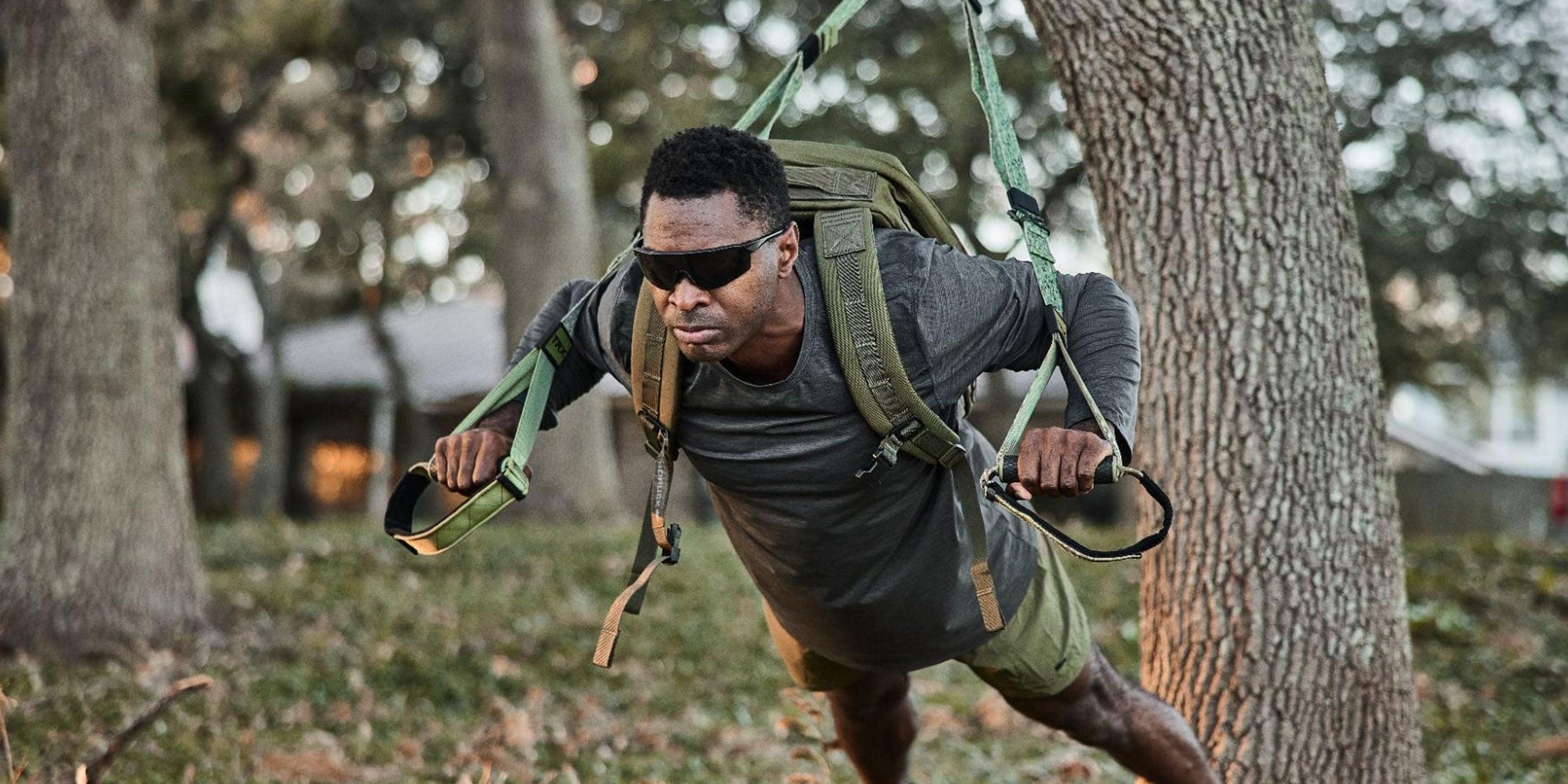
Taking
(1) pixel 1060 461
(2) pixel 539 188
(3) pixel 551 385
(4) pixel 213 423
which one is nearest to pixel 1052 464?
(1) pixel 1060 461

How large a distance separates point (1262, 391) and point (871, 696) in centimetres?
143

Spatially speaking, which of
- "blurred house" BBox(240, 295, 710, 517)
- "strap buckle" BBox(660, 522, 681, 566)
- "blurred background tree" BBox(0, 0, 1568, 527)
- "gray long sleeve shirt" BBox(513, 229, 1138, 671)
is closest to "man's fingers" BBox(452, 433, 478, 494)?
"gray long sleeve shirt" BBox(513, 229, 1138, 671)

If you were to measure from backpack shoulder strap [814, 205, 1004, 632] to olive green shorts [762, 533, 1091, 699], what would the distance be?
0.52 meters

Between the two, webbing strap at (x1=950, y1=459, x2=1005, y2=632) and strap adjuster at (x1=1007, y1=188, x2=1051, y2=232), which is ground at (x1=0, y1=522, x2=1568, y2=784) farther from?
strap adjuster at (x1=1007, y1=188, x2=1051, y2=232)

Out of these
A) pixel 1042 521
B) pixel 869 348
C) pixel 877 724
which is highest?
pixel 869 348

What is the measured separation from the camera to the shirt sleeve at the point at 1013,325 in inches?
114

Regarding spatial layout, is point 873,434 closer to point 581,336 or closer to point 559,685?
point 581,336

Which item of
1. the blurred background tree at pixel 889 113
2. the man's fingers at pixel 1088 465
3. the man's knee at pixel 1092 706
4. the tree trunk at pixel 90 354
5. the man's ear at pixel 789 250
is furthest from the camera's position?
the blurred background tree at pixel 889 113

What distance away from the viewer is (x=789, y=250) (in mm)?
2846

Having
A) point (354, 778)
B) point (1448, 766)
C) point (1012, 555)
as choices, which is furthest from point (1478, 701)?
point (354, 778)

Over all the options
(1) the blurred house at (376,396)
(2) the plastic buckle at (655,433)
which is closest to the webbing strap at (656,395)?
(2) the plastic buckle at (655,433)

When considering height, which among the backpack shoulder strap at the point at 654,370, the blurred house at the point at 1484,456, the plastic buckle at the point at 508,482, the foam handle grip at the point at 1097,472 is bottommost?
the blurred house at the point at 1484,456

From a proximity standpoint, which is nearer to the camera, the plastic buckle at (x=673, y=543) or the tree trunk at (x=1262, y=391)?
the plastic buckle at (x=673, y=543)

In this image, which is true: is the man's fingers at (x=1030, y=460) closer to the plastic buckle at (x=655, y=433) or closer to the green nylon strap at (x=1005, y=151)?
the green nylon strap at (x=1005, y=151)
